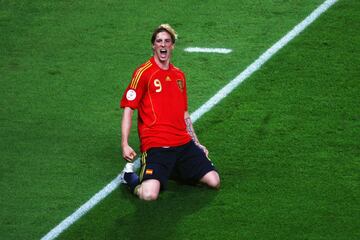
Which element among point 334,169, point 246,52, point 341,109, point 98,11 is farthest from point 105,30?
point 334,169

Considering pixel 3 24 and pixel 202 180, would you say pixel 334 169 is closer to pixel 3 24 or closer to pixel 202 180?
pixel 202 180

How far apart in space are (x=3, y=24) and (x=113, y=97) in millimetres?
2845

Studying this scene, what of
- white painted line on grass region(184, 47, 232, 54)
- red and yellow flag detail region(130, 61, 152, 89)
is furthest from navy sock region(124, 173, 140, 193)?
white painted line on grass region(184, 47, 232, 54)

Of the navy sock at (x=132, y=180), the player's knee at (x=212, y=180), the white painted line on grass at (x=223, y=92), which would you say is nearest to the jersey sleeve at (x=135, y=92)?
the navy sock at (x=132, y=180)

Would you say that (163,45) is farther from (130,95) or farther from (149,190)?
(149,190)

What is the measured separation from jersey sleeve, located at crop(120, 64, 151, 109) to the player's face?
25cm

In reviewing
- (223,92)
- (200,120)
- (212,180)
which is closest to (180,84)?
(212,180)

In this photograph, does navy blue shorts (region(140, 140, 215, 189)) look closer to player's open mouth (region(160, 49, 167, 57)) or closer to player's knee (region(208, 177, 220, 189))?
player's knee (region(208, 177, 220, 189))

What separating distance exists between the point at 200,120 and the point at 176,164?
144cm

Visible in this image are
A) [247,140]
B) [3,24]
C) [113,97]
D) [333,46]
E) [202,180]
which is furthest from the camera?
[3,24]

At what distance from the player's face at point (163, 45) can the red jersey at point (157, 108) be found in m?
0.11

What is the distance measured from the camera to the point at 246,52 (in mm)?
12766

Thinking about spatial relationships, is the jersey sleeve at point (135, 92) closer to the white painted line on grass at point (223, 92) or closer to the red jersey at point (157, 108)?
the red jersey at point (157, 108)

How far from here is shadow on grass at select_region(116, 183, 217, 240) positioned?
8867 mm
